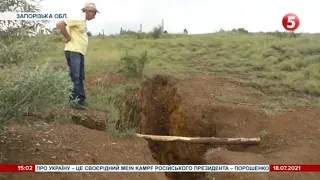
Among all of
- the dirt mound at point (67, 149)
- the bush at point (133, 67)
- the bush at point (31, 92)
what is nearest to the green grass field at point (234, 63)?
the bush at point (133, 67)

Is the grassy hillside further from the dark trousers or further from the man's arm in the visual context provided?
the man's arm

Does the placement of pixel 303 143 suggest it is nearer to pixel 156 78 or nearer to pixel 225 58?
pixel 156 78

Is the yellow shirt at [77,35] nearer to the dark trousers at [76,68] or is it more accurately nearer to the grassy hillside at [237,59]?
the dark trousers at [76,68]

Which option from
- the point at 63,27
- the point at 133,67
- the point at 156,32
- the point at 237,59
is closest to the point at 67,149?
the point at 63,27

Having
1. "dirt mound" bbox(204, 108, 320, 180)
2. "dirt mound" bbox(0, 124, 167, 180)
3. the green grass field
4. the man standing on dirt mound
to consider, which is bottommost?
"dirt mound" bbox(204, 108, 320, 180)

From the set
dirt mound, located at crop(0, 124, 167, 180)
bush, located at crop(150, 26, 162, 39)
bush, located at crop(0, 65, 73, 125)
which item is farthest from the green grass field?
bush, located at crop(150, 26, 162, 39)

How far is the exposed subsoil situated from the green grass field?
44 centimetres

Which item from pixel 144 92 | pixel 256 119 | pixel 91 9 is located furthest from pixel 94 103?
pixel 256 119

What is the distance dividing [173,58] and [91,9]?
18.8ft

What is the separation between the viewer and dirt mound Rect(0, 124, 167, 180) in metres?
5.07

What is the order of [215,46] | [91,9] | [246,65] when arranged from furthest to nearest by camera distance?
[215,46], [246,65], [91,9]

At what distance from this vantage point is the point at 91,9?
22.5ft

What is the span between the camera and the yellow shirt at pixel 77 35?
6.83 m

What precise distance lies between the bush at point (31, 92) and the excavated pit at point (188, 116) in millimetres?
3337
